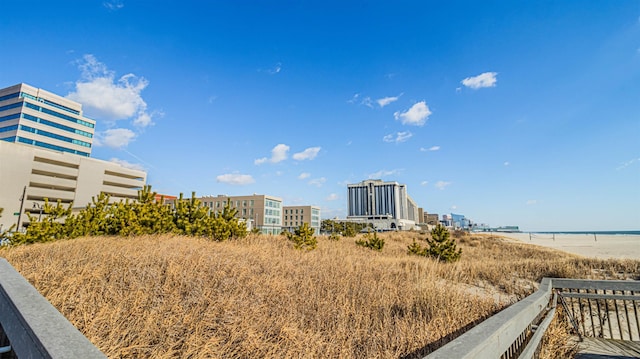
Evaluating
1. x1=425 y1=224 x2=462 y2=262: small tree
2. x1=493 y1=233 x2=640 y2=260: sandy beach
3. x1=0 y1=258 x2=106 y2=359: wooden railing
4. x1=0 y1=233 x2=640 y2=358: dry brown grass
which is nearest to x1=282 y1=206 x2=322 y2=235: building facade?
x1=493 y1=233 x2=640 y2=260: sandy beach

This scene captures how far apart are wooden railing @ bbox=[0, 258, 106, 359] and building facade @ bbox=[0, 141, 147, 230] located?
46.0 metres

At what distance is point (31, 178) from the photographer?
47000mm

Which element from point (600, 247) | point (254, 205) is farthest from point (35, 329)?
point (254, 205)

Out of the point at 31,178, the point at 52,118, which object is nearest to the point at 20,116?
the point at 52,118

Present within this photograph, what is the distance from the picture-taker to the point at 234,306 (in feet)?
12.7

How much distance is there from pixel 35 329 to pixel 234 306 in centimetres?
296

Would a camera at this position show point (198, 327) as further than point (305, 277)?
No

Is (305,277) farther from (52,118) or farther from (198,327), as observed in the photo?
(52,118)

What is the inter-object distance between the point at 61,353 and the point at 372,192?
533 feet

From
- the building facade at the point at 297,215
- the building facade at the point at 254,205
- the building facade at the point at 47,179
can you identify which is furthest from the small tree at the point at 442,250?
the building facade at the point at 297,215

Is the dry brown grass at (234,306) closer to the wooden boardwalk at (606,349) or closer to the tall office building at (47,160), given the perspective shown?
the wooden boardwalk at (606,349)

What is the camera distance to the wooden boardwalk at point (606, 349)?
11.5 feet

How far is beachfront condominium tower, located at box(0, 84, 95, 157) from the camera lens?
55.6 m

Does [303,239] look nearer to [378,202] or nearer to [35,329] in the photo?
[35,329]
